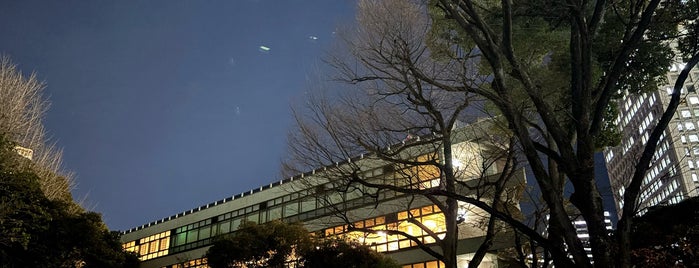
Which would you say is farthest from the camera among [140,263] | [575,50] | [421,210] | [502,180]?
[140,263]

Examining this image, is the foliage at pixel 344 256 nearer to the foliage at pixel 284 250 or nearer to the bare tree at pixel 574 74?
the foliage at pixel 284 250

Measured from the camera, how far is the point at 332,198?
25.4 meters

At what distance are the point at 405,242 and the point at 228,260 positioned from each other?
7751mm

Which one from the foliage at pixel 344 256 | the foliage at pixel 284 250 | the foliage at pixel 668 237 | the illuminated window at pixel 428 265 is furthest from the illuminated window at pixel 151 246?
the foliage at pixel 668 237

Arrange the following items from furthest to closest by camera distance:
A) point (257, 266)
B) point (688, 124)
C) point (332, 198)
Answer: point (688, 124) → point (332, 198) → point (257, 266)

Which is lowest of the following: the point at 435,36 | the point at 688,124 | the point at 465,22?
the point at 465,22

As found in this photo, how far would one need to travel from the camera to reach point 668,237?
8469mm

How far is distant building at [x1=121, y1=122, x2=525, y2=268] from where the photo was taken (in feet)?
60.5

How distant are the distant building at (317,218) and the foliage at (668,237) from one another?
3.58 metres

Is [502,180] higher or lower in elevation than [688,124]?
lower

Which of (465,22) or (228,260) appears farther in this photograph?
(228,260)

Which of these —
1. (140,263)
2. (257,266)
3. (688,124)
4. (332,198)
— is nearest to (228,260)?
(257,266)

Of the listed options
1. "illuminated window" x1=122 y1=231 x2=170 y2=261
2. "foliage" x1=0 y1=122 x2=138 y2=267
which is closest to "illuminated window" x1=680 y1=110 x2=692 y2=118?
"illuminated window" x1=122 y1=231 x2=170 y2=261

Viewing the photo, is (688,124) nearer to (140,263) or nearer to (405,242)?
(405,242)
